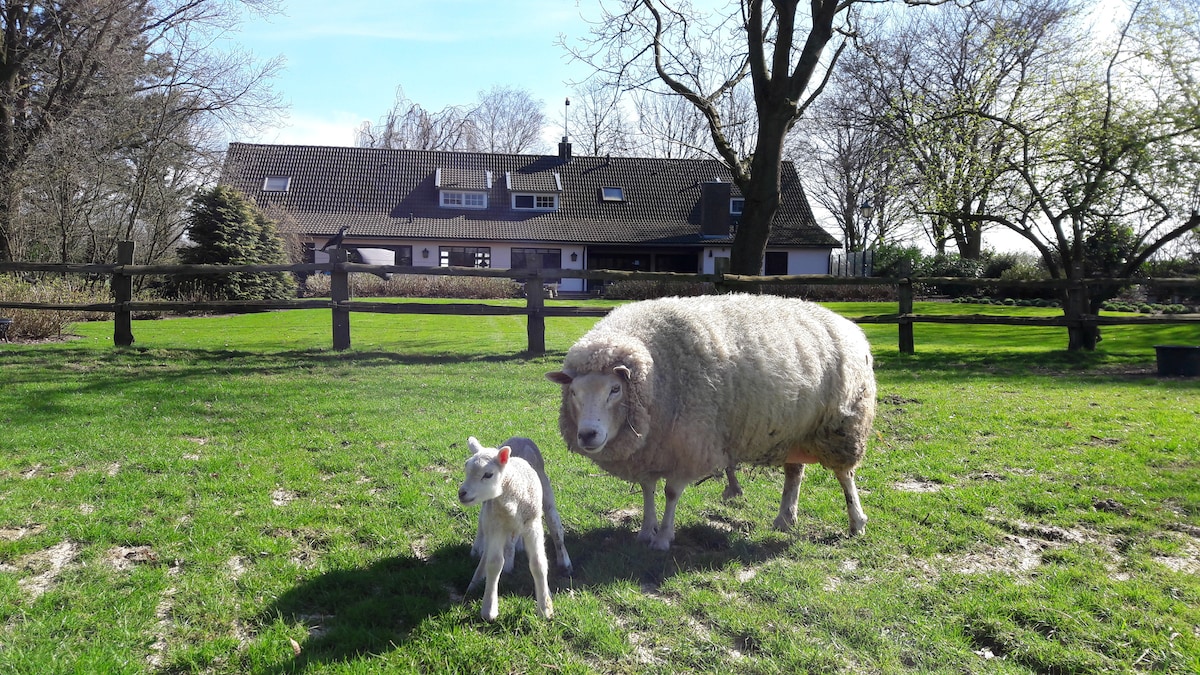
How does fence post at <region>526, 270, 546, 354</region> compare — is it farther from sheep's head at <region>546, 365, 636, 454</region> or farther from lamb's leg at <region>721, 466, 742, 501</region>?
sheep's head at <region>546, 365, 636, 454</region>

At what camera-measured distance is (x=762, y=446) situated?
4.80 meters

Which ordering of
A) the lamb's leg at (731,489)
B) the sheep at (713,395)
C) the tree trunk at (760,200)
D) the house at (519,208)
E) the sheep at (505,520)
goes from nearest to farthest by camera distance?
1. the sheep at (505,520)
2. the sheep at (713,395)
3. the lamb's leg at (731,489)
4. the tree trunk at (760,200)
5. the house at (519,208)

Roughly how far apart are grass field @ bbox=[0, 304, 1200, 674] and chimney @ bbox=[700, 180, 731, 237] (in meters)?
31.2

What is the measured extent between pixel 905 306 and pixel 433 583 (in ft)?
38.0

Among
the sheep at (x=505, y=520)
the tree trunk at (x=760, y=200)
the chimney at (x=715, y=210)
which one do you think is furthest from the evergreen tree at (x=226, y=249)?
the chimney at (x=715, y=210)

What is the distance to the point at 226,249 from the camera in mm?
20734

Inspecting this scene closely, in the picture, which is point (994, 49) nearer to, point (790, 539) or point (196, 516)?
point (790, 539)

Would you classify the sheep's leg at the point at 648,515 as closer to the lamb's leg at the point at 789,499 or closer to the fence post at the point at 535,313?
the lamb's leg at the point at 789,499

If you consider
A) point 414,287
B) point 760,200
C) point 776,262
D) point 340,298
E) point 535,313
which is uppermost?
point 776,262

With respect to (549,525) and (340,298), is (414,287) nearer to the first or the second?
(340,298)

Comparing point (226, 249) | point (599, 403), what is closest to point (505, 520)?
point (599, 403)

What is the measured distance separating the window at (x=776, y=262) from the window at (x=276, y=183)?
2635 cm

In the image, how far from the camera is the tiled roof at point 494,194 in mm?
37344

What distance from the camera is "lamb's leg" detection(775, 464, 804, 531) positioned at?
193 inches
